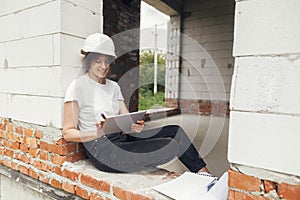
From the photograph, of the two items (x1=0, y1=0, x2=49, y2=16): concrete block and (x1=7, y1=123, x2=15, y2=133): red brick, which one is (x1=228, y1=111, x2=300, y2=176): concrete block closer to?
(x1=0, y1=0, x2=49, y2=16): concrete block

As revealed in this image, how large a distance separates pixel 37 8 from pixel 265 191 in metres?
1.95

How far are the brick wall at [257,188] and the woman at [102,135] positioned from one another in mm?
596

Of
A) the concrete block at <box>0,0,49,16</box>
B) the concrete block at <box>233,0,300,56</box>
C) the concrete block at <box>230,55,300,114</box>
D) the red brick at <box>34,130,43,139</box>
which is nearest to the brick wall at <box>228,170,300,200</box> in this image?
the concrete block at <box>230,55,300,114</box>

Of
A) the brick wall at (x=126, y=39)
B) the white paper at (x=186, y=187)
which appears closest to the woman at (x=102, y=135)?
the white paper at (x=186, y=187)

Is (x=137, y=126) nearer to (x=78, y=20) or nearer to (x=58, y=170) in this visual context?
(x=58, y=170)

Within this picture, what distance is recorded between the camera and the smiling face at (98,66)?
1.73 meters

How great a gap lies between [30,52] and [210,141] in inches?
109

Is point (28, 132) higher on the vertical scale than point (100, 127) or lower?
lower

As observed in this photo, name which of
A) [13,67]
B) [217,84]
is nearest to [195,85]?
[217,84]

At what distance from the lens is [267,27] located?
0.97 meters

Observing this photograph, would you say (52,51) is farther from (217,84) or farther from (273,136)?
(217,84)

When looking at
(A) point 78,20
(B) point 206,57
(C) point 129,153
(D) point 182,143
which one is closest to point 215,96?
(B) point 206,57

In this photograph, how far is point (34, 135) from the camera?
1887 mm

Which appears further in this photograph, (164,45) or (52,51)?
(164,45)
